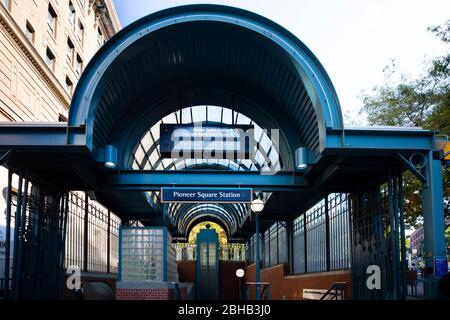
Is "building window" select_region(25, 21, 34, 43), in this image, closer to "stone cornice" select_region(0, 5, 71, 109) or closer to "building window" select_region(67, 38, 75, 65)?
"stone cornice" select_region(0, 5, 71, 109)

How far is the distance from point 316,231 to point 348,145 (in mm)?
8154

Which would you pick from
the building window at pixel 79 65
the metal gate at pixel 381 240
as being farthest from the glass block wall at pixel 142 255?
the building window at pixel 79 65

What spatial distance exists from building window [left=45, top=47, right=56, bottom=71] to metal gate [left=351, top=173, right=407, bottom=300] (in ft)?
75.1

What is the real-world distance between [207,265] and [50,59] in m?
18.3

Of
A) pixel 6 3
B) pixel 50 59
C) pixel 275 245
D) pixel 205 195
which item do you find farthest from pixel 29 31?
pixel 205 195

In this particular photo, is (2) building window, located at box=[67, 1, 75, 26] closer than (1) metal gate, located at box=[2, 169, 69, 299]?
No

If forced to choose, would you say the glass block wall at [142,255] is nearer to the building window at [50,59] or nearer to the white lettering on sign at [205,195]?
the white lettering on sign at [205,195]

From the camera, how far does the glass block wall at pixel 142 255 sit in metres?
17.0

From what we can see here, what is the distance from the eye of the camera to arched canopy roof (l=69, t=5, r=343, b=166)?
13.5 metres

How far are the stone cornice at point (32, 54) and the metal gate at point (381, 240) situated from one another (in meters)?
16.9

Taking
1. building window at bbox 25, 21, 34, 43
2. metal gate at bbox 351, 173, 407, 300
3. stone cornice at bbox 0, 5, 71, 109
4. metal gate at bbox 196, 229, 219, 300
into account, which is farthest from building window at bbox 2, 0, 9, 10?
metal gate at bbox 196, 229, 219, 300

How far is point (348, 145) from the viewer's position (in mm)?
12781
